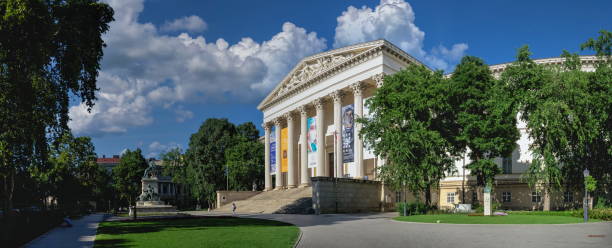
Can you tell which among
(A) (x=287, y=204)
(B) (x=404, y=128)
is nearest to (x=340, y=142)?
(A) (x=287, y=204)

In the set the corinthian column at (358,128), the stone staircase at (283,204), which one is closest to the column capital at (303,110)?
the stone staircase at (283,204)

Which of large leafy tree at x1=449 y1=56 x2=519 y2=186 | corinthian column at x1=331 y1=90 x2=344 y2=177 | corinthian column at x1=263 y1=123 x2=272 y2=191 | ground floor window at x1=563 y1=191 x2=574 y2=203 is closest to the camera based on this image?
large leafy tree at x1=449 y1=56 x2=519 y2=186

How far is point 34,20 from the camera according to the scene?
71.8 ft

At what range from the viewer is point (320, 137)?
203 feet

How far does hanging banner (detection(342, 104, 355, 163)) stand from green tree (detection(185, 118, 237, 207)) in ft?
103

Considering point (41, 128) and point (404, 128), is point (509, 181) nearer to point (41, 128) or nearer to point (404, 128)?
point (404, 128)

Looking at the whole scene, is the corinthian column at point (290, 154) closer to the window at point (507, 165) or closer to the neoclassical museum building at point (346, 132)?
the neoclassical museum building at point (346, 132)

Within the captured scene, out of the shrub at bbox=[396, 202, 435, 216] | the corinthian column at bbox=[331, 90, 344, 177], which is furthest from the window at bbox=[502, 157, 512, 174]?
the corinthian column at bbox=[331, 90, 344, 177]

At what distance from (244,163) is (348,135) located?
3008 centimetres

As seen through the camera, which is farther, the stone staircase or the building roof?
Result: the building roof

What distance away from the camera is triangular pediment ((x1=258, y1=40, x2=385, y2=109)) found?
57.0m

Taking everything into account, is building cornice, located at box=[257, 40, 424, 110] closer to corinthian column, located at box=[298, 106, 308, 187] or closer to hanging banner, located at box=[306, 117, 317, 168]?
corinthian column, located at box=[298, 106, 308, 187]

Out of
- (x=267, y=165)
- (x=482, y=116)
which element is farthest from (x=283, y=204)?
(x=482, y=116)

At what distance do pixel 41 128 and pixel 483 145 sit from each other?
107 ft
